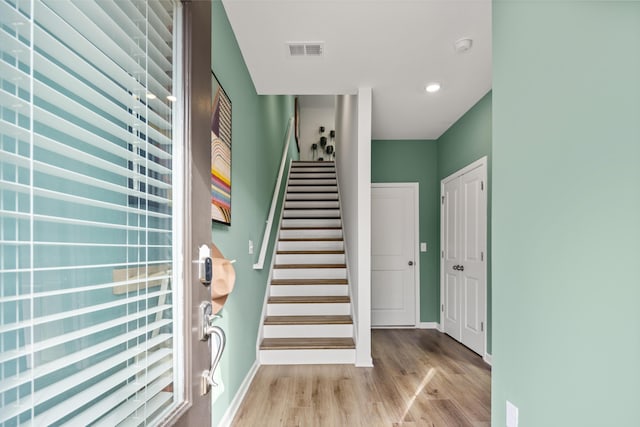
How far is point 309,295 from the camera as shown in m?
4.05

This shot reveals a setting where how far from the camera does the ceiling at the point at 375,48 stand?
7.07 feet

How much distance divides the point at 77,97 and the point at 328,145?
329 inches

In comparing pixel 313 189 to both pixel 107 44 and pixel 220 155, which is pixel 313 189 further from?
pixel 107 44

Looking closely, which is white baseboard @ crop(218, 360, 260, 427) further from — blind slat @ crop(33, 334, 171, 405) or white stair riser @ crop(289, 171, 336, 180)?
white stair riser @ crop(289, 171, 336, 180)

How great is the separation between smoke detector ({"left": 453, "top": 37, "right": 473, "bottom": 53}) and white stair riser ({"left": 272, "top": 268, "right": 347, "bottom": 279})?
258 centimetres

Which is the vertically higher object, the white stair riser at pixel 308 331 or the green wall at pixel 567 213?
the green wall at pixel 567 213

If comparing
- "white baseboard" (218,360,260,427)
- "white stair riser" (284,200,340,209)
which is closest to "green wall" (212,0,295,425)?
"white baseboard" (218,360,260,427)

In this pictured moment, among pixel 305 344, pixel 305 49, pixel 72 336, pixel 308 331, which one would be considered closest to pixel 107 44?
pixel 72 336

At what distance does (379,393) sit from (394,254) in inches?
96.6

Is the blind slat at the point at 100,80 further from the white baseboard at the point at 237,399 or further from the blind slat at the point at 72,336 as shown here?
the white baseboard at the point at 237,399

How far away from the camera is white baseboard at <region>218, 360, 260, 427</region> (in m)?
2.21

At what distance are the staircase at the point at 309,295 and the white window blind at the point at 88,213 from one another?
2.81 m

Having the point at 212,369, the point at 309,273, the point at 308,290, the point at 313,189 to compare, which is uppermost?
the point at 313,189

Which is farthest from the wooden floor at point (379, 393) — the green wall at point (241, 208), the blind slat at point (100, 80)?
the blind slat at point (100, 80)
